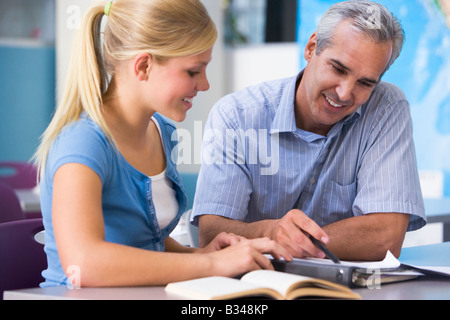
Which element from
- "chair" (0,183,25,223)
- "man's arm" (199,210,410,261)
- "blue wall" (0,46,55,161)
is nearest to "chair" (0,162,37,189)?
"blue wall" (0,46,55,161)

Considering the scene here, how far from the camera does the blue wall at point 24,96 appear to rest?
3873 millimetres

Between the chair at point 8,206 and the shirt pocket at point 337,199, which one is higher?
the shirt pocket at point 337,199

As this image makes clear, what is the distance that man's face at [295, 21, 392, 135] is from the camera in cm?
155

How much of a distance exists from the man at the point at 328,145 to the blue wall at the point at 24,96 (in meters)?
2.47

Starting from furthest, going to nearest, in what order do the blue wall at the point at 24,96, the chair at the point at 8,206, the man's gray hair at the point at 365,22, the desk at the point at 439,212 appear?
the blue wall at the point at 24,96 → the desk at the point at 439,212 → the chair at the point at 8,206 → the man's gray hair at the point at 365,22

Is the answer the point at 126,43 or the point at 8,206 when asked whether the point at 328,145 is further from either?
the point at 8,206

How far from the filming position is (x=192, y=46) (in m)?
1.19

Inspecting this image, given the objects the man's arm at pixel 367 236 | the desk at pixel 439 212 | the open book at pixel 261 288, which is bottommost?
the desk at pixel 439 212

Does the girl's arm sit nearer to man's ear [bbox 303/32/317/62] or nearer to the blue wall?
man's ear [bbox 303/32/317/62]

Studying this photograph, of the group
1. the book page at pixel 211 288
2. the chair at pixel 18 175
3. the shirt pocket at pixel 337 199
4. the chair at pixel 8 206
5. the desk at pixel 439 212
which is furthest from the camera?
the chair at pixel 18 175

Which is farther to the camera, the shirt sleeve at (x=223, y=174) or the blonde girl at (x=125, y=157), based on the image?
the shirt sleeve at (x=223, y=174)

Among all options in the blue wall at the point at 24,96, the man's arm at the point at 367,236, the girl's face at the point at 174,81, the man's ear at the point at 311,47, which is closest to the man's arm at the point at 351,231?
the man's arm at the point at 367,236

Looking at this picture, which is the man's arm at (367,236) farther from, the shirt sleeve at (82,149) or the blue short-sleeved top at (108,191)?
the shirt sleeve at (82,149)
